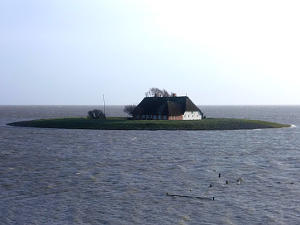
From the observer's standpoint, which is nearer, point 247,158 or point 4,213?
point 4,213

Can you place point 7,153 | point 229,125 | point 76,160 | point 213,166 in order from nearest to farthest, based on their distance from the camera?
point 213,166 < point 76,160 < point 7,153 < point 229,125

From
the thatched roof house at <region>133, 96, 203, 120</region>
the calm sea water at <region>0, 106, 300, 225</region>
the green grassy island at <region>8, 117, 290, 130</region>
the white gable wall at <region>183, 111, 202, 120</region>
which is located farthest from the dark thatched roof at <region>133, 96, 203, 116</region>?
the calm sea water at <region>0, 106, 300, 225</region>

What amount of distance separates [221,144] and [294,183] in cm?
2970

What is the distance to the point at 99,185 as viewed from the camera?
31.0 m

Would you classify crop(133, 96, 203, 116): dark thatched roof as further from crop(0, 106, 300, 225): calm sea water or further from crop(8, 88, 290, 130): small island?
crop(0, 106, 300, 225): calm sea water

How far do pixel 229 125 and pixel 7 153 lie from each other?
53393mm

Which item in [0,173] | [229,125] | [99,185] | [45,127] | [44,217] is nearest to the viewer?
[44,217]

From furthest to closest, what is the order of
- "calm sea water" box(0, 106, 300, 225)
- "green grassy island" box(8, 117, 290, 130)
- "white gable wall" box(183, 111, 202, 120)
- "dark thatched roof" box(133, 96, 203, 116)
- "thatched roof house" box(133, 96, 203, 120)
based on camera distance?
1. "white gable wall" box(183, 111, 202, 120)
2. "dark thatched roof" box(133, 96, 203, 116)
3. "thatched roof house" box(133, 96, 203, 120)
4. "green grassy island" box(8, 117, 290, 130)
5. "calm sea water" box(0, 106, 300, 225)

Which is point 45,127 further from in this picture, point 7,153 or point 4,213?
point 4,213

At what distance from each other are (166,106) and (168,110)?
5.43ft

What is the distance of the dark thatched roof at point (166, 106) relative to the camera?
9619 centimetres

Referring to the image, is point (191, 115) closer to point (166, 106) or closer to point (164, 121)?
point (166, 106)

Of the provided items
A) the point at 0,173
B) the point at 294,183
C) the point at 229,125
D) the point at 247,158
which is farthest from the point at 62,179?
the point at 229,125

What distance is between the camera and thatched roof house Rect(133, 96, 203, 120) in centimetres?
9600
